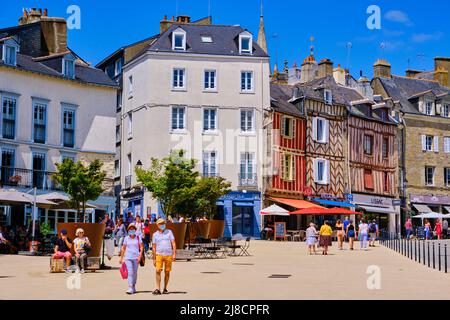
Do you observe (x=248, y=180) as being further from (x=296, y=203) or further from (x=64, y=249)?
(x=64, y=249)

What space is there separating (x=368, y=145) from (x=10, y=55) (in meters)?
24.8

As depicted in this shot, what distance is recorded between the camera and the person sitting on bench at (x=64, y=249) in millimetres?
19281

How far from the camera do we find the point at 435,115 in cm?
5550

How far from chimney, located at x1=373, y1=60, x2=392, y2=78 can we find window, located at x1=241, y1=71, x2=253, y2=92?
15.7 metres

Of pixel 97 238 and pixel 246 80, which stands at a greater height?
pixel 246 80

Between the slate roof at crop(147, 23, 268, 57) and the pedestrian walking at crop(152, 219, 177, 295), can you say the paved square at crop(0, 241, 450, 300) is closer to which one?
the pedestrian walking at crop(152, 219, 177, 295)

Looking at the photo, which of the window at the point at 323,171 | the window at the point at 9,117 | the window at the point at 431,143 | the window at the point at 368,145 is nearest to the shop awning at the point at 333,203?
the window at the point at 323,171

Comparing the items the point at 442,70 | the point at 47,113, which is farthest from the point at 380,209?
the point at 47,113

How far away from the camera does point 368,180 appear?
5162cm

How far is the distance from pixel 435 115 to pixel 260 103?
55.6ft

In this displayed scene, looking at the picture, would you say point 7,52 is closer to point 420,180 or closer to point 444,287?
point 444,287

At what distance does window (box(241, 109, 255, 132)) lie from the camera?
4425cm

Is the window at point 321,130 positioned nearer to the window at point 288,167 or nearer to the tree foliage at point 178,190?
the window at point 288,167
